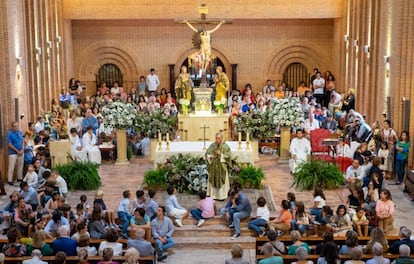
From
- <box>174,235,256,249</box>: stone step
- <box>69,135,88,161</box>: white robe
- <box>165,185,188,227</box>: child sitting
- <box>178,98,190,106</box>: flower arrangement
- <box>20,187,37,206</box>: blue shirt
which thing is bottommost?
<box>174,235,256,249</box>: stone step

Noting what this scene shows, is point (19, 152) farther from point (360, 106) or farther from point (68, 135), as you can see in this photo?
point (360, 106)

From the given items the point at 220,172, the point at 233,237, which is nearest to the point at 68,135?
the point at 220,172

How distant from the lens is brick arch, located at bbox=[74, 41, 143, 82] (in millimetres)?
34656

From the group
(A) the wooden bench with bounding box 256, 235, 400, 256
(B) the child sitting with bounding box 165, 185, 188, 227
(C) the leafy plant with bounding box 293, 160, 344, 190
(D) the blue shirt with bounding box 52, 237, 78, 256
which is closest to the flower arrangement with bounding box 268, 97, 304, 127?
(C) the leafy plant with bounding box 293, 160, 344, 190

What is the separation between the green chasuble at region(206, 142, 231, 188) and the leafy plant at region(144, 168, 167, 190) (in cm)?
160

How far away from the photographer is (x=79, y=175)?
21.0 meters

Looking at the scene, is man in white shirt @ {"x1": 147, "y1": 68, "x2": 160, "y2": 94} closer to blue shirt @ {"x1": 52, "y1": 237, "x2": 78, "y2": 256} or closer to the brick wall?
the brick wall

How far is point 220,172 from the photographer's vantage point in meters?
19.5

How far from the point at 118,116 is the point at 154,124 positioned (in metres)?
1.03

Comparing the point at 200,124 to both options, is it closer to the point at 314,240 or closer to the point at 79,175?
the point at 79,175

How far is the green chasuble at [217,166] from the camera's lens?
19.4 meters

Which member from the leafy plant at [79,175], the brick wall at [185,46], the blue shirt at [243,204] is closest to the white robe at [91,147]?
the leafy plant at [79,175]

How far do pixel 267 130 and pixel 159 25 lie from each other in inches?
461

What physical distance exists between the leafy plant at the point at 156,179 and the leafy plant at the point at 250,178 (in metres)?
1.77
